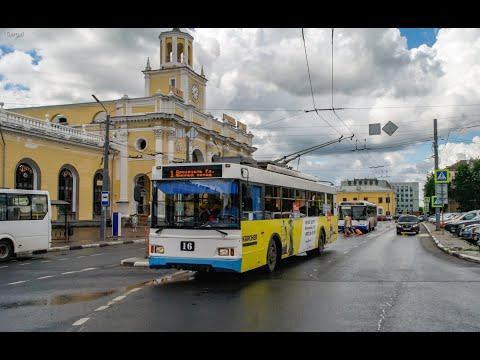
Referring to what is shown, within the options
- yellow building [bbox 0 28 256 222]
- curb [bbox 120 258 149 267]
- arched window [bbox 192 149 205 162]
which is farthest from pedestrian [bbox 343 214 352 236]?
arched window [bbox 192 149 205 162]

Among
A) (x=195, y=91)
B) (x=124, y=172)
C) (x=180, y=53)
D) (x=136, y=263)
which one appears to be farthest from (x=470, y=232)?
(x=180, y=53)

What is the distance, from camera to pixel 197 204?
1170 cm

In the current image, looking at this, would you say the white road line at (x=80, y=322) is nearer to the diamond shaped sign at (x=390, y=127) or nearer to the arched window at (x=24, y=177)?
the diamond shaped sign at (x=390, y=127)

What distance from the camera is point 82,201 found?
42.1 m

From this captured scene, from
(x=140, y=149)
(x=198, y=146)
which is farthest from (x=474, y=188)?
(x=140, y=149)

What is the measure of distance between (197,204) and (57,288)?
373 centimetres

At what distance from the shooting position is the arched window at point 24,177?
114 ft

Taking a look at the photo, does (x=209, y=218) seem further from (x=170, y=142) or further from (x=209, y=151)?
(x=209, y=151)

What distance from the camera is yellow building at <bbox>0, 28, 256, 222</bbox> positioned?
35.6 meters

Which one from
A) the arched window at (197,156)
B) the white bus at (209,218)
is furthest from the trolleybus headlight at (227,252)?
the arched window at (197,156)
